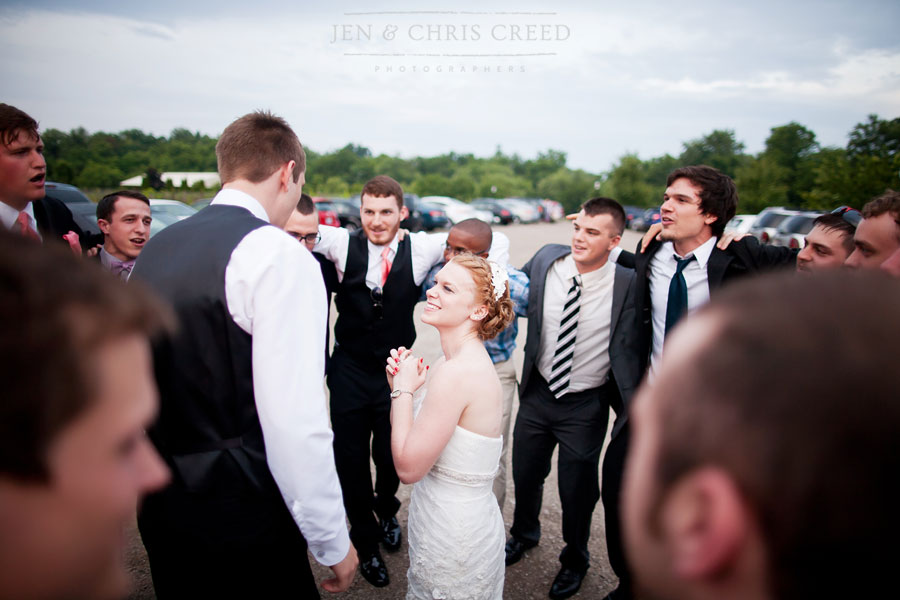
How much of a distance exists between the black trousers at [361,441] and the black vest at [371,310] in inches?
3.9

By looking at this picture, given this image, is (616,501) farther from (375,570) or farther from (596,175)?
(596,175)

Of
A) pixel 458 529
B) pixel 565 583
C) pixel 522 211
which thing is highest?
pixel 522 211

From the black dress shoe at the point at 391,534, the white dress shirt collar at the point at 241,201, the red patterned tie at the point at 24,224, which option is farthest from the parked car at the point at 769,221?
the red patterned tie at the point at 24,224

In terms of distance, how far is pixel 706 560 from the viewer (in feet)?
2.02

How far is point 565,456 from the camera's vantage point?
10.2 ft

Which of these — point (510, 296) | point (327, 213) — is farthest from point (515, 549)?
point (327, 213)

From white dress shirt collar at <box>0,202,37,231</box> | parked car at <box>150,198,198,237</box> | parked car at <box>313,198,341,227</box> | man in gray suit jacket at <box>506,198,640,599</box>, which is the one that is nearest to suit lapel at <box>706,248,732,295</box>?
man in gray suit jacket at <box>506,198,640,599</box>

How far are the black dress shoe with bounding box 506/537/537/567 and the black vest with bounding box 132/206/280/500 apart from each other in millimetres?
2118

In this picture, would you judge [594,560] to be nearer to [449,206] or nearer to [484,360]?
[484,360]

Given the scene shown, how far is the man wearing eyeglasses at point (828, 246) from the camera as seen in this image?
9.90 ft

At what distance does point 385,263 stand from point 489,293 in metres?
1.29

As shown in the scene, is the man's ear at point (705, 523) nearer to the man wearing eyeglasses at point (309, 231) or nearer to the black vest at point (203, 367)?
the black vest at point (203, 367)

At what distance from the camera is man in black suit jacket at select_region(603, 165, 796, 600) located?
2.91m

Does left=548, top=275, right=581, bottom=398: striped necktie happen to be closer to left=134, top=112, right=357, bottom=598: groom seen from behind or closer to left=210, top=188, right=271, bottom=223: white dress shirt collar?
left=134, top=112, right=357, bottom=598: groom seen from behind
